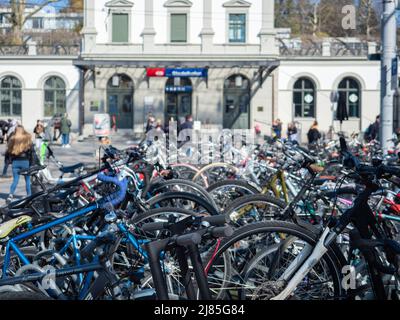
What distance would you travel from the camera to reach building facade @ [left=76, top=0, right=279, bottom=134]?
1438 inches

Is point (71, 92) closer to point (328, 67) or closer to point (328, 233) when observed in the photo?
point (328, 67)

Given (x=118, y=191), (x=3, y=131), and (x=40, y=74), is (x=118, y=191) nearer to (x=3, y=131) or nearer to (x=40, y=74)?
(x=3, y=131)

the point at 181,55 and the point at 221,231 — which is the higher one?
the point at 181,55

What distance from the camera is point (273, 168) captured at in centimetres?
796

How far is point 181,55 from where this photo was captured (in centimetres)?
3622

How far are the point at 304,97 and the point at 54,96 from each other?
16168 millimetres

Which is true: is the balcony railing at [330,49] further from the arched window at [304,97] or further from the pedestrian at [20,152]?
the pedestrian at [20,152]

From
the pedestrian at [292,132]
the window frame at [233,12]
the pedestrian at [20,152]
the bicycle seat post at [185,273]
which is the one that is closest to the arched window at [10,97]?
the window frame at [233,12]

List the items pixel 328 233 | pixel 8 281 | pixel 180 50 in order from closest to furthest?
pixel 8 281 → pixel 328 233 → pixel 180 50

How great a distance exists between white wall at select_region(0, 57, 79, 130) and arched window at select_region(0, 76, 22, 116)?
45 cm

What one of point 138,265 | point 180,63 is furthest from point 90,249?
point 180,63
